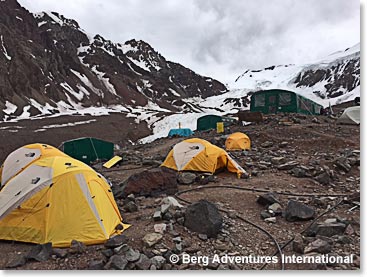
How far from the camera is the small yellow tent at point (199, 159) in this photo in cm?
1110

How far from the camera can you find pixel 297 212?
22.6ft

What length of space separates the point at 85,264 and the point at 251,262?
2522 millimetres

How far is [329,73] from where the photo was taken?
157 m

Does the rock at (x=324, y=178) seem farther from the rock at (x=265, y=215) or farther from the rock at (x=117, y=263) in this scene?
the rock at (x=117, y=263)

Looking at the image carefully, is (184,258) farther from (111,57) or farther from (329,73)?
(329,73)

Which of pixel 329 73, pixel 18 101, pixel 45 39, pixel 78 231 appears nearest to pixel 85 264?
pixel 78 231

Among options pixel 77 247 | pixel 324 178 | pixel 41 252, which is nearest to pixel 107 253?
pixel 77 247

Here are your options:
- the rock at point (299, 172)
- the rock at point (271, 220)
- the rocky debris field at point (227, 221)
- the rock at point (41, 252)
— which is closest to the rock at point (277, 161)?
the rocky debris field at point (227, 221)

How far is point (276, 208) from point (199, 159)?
162 inches

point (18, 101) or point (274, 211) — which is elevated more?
point (18, 101)

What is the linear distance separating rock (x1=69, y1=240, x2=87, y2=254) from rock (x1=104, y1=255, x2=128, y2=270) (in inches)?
28.4

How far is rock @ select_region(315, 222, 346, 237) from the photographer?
592 cm

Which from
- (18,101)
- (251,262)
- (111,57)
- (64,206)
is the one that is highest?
(111,57)

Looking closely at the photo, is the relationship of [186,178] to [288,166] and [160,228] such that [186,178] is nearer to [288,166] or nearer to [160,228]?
[288,166]
